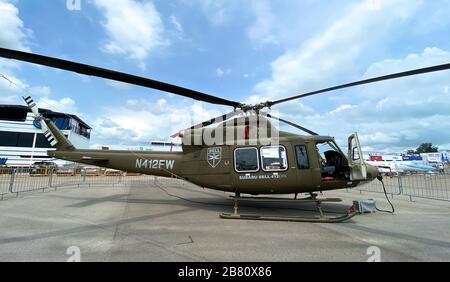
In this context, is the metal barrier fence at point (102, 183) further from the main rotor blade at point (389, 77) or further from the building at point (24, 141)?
the building at point (24, 141)

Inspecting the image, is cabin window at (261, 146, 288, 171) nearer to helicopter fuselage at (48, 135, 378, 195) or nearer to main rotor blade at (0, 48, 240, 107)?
helicopter fuselage at (48, 135, 378, 195)

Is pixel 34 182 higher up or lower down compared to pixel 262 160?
lower down

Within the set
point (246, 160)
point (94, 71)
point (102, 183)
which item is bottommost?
point (102, 183)

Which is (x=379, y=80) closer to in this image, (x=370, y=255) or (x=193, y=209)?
(x=370, y=255)

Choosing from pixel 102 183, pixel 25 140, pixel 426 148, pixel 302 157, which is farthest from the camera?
pixel 426 148

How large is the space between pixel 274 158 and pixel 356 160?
8.65 feet

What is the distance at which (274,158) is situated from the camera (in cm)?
774

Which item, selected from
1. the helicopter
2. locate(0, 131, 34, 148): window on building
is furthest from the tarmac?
locate(0, 131, 34, 148): window on building

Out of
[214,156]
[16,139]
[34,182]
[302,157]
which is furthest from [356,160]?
[16,139]

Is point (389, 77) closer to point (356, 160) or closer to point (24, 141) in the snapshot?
point (356, 160)

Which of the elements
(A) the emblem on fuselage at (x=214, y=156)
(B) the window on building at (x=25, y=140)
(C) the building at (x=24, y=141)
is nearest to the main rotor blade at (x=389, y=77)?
(A) the emblem on fuselage at (x=214, y=156)

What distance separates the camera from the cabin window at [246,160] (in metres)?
7.81

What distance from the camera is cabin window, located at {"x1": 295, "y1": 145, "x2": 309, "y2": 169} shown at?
759 centimetres

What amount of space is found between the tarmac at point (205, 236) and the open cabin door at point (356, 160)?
1.23m
